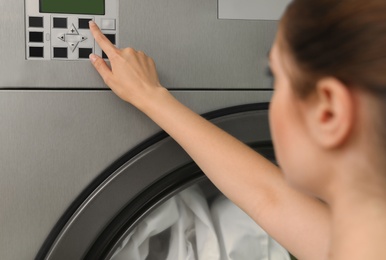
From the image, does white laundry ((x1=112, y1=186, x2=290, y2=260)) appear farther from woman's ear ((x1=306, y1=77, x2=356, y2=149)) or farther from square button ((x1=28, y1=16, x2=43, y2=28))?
woman's ear ((x1=306, y1=77, x2=356, y2=149))

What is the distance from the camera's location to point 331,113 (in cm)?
61

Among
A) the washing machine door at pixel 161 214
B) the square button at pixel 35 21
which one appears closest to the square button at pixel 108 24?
the square button at pixel 35 21

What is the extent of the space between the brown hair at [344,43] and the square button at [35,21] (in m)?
0.50

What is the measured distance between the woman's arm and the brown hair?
37 cm

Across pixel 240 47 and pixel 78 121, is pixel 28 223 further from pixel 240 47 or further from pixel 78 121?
pixel 240 47

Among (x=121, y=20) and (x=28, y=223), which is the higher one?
(x=121, y=20)

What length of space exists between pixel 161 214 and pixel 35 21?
0.43m

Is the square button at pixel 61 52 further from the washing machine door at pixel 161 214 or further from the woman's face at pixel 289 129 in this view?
the woman's face at pixel 289 129

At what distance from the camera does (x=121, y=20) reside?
3.25 feet

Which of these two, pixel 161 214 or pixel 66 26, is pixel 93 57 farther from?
pixel 161 214

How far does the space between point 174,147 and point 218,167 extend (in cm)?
10

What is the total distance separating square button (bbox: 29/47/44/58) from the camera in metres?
0.97

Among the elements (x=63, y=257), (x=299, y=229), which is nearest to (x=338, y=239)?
(x=299, y=229)

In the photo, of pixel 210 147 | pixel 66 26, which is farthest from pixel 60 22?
pixel 210 147
